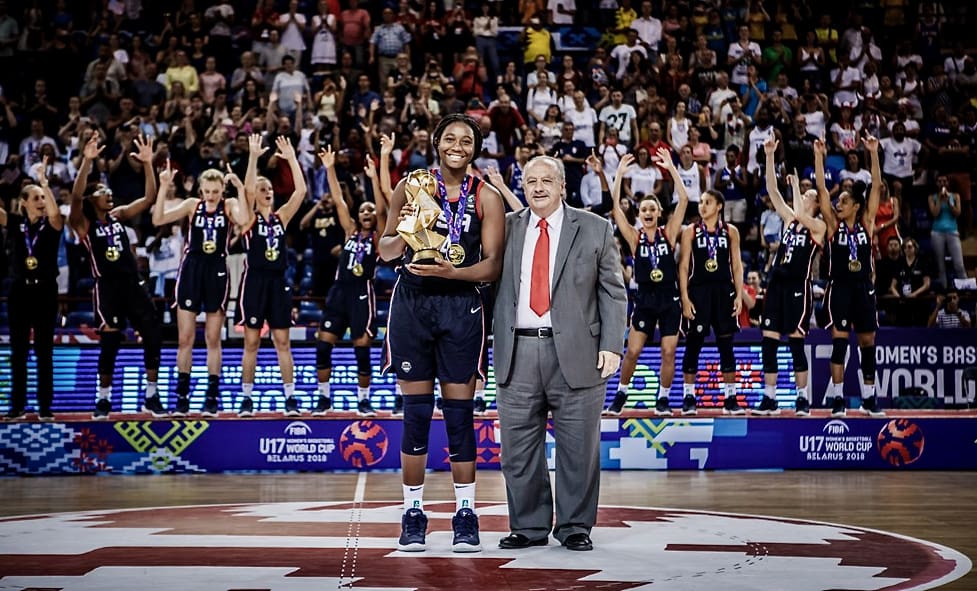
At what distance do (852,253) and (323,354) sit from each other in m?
5.17

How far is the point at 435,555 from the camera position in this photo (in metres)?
5.75

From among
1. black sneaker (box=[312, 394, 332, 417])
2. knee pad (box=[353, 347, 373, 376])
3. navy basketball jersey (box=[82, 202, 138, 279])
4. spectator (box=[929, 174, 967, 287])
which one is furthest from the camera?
spectator (box=[929, 174, 967, 287])

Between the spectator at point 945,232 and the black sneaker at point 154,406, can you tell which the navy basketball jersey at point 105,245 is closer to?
the black sneaker at point 154,406

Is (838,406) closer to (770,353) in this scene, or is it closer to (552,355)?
(770,353)

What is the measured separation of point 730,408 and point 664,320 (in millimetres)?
1121

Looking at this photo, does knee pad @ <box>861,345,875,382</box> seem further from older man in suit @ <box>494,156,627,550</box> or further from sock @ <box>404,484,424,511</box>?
sock @ <box>404,484,424,511</box>

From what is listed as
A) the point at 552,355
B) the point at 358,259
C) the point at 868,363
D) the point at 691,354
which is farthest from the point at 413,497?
the point at 868,363

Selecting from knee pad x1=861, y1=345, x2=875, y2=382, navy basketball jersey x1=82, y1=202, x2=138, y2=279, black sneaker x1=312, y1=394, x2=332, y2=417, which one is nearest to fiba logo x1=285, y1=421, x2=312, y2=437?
black sneaker x1=312, y1=394, x2=332, y2=417

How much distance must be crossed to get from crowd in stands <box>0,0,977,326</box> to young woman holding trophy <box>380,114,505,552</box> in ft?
26.9

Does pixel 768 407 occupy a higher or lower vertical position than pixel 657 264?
lower

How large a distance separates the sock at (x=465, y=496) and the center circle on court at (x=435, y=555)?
0.72 feet

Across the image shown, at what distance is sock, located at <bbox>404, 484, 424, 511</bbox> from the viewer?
6.00 m

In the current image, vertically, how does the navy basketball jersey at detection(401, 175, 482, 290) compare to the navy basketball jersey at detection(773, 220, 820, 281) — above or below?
below

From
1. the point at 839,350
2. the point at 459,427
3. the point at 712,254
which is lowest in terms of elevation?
the point at 459,427
